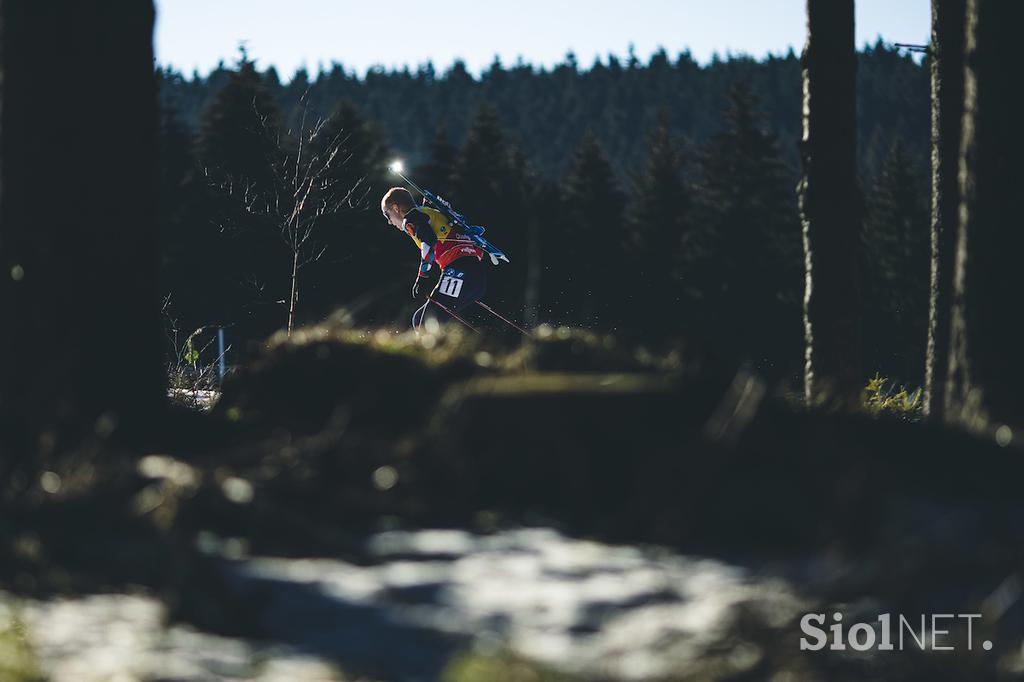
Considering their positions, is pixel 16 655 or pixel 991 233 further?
pixel 991 233

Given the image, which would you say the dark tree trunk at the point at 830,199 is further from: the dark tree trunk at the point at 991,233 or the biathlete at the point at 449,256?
the biathlete at the point at 449,256

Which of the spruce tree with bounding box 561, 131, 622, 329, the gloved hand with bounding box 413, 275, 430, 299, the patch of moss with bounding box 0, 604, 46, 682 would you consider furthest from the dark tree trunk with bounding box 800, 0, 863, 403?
the spruce tree with bounding box 561, 131, 622, 329

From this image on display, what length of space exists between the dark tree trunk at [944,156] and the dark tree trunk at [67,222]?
6.70 meters

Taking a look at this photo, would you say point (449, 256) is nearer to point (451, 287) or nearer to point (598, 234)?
point (451, 287)

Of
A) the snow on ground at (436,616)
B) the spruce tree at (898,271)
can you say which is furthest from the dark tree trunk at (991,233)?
the spruce tree at (898,271)

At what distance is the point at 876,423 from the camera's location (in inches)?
214

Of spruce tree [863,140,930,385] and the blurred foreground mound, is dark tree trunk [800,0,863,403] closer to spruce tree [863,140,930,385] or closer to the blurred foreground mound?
the blurred foreground mound

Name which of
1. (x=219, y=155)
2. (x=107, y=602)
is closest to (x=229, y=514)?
(x=107, y=602)

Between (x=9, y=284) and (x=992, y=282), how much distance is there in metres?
4.36

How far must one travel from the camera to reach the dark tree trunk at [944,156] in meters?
9.78

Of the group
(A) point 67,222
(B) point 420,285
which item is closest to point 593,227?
(B) point 420,285

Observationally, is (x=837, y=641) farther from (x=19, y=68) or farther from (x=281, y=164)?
(x=281, y=164)

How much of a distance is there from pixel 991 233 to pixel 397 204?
6734mm

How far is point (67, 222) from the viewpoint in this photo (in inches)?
203
